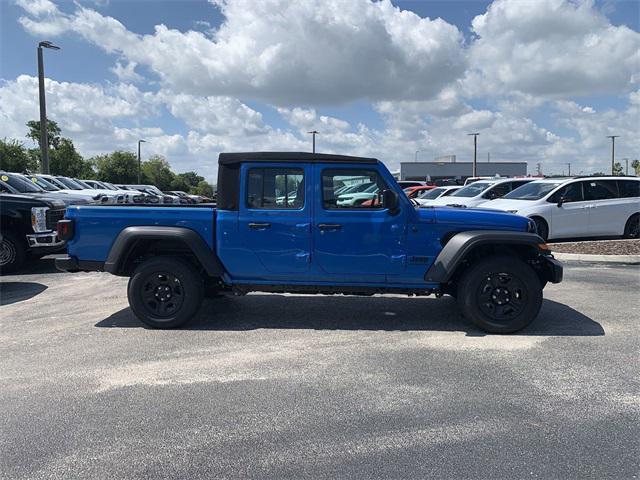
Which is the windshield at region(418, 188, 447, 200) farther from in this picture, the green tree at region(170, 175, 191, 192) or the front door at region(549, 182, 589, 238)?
the green tree at region(170, 175, 191, 192)

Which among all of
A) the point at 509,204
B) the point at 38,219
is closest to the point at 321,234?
the point at 38,219

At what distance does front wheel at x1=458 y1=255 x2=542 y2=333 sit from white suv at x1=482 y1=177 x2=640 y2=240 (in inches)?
250

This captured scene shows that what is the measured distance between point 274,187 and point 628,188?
10.4m

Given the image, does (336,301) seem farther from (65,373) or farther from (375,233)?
(65,373)

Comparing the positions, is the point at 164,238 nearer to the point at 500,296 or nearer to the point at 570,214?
the point at 500,296

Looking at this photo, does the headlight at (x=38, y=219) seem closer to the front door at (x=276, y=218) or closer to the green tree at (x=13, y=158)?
the front door at (x=276, y=218)

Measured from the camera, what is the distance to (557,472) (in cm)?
285

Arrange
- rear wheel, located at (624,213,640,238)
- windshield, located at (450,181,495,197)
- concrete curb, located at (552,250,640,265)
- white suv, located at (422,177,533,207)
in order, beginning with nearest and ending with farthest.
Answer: concrete curb, located at (552,250,640,265) → rear wheel, located at (624,213,640,238) → white suv, located at (422,177,533,207) → windshield, located at (450,181,495,197)

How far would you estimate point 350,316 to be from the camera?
6062 mm

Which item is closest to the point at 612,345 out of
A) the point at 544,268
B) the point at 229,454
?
the point at 544,268

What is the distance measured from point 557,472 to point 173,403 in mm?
2595

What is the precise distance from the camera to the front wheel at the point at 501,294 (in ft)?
17.1

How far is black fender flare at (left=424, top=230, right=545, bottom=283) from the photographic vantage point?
512 centimetres

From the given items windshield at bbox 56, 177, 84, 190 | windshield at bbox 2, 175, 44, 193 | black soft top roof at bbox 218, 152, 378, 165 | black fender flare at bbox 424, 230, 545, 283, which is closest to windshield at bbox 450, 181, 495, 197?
black fender flare at bbox 424, 230, 545, 283
